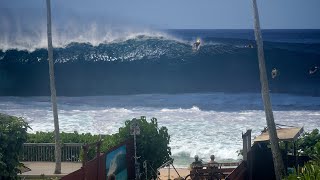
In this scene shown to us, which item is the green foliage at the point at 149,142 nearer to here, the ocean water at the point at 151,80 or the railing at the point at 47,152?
the railing at the point at 47,152

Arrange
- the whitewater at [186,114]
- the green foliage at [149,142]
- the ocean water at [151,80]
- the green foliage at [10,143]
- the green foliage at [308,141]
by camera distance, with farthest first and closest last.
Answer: the ocean water at [151,80]
the whitewater at [186,114]
the green foliage at [308,141]
the green foliage at [149,142]
the green foliage at [10,143]

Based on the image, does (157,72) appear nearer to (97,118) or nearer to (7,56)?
(7,56)

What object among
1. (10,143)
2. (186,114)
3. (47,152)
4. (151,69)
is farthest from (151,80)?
(10,143)

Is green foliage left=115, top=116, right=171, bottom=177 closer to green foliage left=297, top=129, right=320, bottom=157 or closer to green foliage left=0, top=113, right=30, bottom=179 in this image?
green foliage left=0, top=113, right=30, bottom=179

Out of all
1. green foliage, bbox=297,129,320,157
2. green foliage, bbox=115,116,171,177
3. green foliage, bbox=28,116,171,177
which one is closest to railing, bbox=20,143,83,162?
green foliage, bbox=28,116,171,177

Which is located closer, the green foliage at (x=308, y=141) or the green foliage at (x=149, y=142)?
the green foliage at (x=149, y=142)

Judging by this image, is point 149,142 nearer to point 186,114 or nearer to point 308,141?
point 308,141

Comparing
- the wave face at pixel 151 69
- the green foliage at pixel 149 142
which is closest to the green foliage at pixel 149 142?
the green foliage at pixel 149 142
